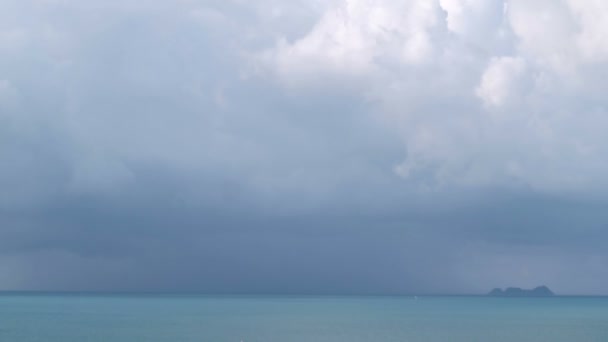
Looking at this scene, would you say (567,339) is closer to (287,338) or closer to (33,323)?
(287,338)

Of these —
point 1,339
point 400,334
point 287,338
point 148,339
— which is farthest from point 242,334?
point 1,339

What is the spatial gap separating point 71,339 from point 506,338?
247 ft

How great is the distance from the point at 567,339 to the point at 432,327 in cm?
3687

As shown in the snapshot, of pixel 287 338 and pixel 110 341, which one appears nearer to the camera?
pixel 110 341

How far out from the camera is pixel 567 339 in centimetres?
12825

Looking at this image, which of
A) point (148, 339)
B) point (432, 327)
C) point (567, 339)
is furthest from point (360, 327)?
point (148, 339)

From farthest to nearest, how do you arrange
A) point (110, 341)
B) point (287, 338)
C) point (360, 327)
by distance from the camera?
point (360, 327) < point (287, 338) < point (110, 341)

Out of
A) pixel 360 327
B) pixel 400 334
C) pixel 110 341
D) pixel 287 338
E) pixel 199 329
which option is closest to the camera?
pixel 110 341

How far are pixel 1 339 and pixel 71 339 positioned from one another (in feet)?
35.7

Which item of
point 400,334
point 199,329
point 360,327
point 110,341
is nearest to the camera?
point 110,341

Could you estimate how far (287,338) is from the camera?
124 meters

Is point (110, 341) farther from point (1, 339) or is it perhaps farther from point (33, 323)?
point (33, 323)

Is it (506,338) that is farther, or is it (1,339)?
(506,338)

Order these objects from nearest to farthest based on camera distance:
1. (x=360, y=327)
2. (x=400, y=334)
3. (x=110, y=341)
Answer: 1. (x=110, y=341)
2. (x=400, y=334)
3. (x=360, y=327)
